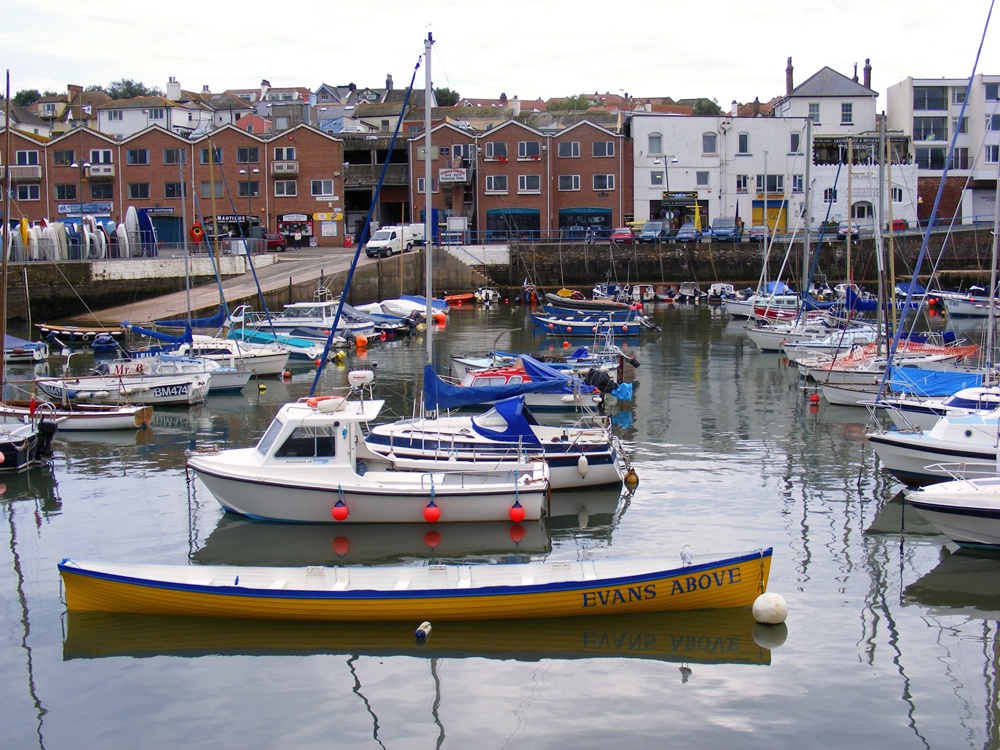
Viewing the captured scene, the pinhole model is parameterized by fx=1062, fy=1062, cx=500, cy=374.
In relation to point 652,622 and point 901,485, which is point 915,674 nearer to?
point 652,622

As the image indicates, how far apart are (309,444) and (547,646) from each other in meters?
6.87

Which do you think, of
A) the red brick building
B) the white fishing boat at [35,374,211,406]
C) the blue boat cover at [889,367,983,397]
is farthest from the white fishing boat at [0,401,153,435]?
the red brick building

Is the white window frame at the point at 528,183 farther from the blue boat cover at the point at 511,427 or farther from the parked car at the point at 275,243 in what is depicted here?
the blue boat cover at the point at 511,427

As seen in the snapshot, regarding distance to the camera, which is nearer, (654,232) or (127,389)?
(127,389)

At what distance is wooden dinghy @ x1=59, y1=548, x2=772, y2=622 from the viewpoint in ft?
49.7

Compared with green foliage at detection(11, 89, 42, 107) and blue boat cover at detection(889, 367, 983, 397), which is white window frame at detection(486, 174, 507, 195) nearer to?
blue boat cover at detection(889, 367, 983, 397)

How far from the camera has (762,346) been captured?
47469 mm

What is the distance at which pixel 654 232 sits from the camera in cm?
7562

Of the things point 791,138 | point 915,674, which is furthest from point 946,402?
point 791,138

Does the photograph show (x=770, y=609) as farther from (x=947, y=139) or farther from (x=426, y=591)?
(x=947, y=139)

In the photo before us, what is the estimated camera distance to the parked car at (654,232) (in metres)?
75.0

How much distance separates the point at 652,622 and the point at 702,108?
132 m

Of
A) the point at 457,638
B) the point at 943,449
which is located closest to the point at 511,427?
the point at 457,638

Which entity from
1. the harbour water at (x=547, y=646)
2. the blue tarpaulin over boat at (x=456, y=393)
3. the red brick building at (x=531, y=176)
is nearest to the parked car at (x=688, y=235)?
the red brick building at (x=531, y=176)
